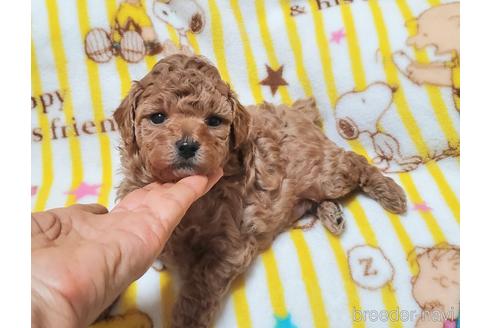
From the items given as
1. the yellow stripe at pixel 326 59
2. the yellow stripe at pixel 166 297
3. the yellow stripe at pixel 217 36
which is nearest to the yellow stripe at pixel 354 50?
the yellow stripe at pixel 326 59

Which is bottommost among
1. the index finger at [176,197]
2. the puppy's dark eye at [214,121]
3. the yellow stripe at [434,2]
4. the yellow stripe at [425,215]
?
the yellow stripe at [425,215]

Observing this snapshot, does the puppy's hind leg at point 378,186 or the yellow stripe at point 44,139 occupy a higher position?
the yellow stripe at point 44,139

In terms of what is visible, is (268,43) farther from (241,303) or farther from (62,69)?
(241,303)

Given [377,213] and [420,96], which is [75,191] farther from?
[420,96]

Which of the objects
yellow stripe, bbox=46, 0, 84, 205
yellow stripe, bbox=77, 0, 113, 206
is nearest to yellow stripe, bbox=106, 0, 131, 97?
yellow stripe, bbox=77, 0, 113, 206

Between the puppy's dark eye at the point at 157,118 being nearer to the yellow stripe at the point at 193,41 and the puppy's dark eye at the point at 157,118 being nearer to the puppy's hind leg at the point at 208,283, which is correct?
the puppy's hind leg at the point at 208,283

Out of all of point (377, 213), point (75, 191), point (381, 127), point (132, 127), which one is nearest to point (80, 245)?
point (132, 127)

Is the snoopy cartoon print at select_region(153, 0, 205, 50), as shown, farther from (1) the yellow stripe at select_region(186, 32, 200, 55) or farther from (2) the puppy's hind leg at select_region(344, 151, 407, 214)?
(2) the puppy's hind leg at select_region(344, 151, 407, 214)
